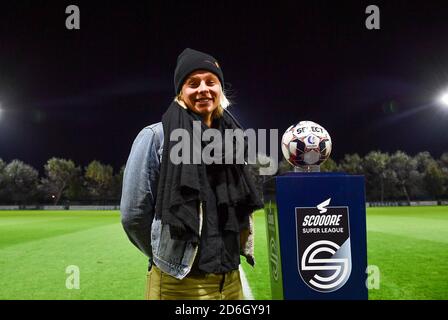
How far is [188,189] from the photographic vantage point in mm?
2457

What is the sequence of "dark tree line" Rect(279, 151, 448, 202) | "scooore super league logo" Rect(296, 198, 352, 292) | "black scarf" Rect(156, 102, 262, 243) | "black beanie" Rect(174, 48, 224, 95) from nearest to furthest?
"black scarf" Rect(156, 102, 262, 243), "black beanie" Rect(174, 48, 224, 95), "scooore super league logo" Rect(296, 198, 352, 292), "dark tree line" Rect(279, 151, 448, 202)

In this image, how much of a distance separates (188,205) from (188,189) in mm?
97

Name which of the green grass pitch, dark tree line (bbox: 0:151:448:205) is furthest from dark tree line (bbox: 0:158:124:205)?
the green grass pitch

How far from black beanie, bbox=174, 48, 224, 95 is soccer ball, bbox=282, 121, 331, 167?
5.80 feet

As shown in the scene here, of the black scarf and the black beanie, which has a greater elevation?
the black beanie

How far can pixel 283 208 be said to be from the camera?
3.55 metres

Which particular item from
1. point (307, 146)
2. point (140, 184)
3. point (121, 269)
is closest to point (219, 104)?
point (140, 184)

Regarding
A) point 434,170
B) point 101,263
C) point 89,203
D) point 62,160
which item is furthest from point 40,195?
point 101,263

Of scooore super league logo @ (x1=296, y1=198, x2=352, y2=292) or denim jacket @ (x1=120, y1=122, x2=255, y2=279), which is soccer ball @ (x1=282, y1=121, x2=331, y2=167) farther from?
denim jacket @ (x1=120, y1=122, x2=255, y2=279)

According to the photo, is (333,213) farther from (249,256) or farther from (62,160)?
(62,160)

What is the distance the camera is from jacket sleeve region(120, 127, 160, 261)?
98.6 inches

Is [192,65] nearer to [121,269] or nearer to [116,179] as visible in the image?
[121,269]

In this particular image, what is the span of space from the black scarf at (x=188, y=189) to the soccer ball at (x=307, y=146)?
5.77 ft
